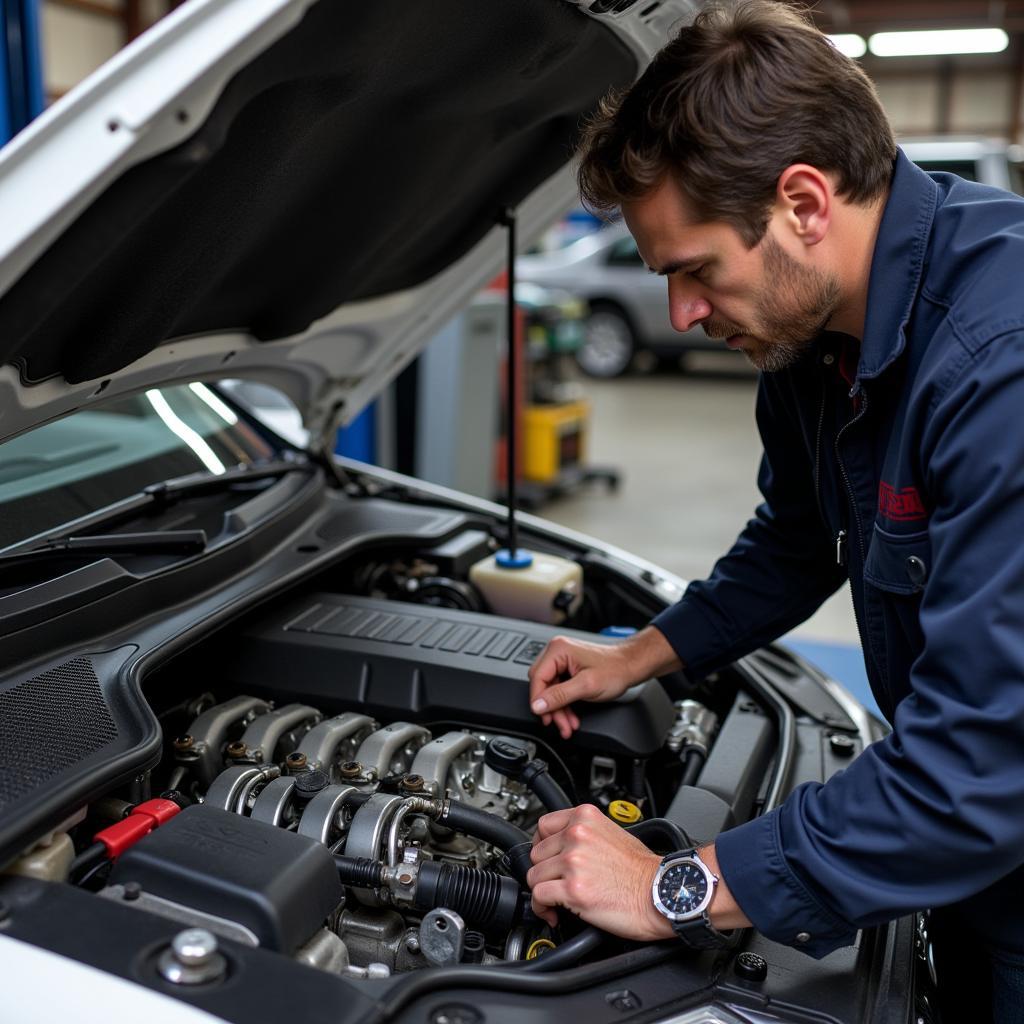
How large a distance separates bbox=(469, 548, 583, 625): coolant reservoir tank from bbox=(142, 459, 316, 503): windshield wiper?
0.45m

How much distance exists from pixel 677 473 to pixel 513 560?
503 cm

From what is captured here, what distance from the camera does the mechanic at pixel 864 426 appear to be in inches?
42.1

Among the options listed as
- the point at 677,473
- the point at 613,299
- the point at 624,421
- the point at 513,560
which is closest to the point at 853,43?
the point at 613,299

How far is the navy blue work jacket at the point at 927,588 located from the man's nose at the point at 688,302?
0.63 feet

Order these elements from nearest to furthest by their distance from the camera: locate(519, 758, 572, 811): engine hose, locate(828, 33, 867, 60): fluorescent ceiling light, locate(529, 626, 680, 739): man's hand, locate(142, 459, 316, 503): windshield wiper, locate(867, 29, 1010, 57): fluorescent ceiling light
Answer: locate(519, 758, 572, 811): engine hose
locate(529, 626, 680, 739): man's hand
locate(142, 459, 316, 503): windshield wiper
locate(867, 29, 1010, 57): fluorescent ceiling light
locate(828, 33, 867, 60): fluorescent ceiling light

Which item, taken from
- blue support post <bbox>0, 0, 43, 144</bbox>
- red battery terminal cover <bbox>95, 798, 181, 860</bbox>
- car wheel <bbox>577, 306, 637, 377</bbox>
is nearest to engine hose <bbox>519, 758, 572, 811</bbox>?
red battery terminal cover <bbox>95, 798, 181, 860</bbox>

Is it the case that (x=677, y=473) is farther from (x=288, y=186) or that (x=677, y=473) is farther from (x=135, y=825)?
(x=135, y=825)

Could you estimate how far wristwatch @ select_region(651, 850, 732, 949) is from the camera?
3.89 ft

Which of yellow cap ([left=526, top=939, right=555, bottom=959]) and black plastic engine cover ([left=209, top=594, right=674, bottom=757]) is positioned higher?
black plastic engine cover ([left=209, top=594, right=674, bottom=757])

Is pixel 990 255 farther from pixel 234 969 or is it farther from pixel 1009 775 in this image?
pixel 234 969

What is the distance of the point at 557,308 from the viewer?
21.3 feet

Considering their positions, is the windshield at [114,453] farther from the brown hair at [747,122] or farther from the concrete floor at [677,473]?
the concrete floor at [677,473]

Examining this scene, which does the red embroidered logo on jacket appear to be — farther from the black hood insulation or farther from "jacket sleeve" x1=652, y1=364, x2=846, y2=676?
the black hood insulation

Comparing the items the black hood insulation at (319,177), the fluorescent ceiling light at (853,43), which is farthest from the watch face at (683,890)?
the fluorescent ceiling light at (853,43)
